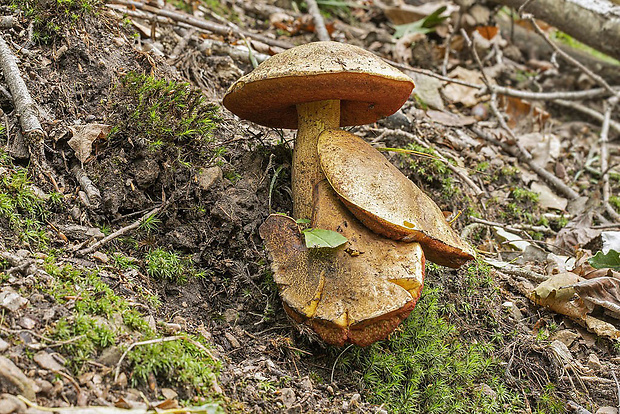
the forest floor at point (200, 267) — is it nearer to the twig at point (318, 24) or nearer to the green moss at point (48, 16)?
the green moss at point (48, 16)

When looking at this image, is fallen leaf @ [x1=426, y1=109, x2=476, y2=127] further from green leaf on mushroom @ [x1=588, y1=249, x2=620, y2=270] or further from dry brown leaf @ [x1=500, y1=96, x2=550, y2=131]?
green leaf on mushroom @ [x1=588, y1=249, x2=620, y2=270]

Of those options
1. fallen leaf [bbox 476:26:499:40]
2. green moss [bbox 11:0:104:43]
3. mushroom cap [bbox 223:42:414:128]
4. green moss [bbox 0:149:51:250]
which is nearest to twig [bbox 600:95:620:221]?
fallen leaf [bbox 476:26:499:40]

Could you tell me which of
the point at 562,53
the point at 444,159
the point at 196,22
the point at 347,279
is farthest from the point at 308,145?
the point at 562,53

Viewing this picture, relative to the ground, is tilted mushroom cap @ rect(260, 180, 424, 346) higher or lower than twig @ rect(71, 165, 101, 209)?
lower

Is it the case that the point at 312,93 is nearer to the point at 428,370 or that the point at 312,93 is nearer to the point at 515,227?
the point at 428,370

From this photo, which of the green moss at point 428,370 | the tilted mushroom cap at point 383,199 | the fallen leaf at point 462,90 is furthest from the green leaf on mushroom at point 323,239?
the fallen leaf at point 462,90

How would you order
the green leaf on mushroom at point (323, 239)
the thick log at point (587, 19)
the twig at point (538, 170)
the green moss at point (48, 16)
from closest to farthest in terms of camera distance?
the green leaf on mushroom at point (323, 239), the green moss at point (48, 16), the twig at point (538, 170), the thick log at point (587, 19)

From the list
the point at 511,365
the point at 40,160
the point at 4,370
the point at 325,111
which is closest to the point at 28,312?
the point at 4,370
